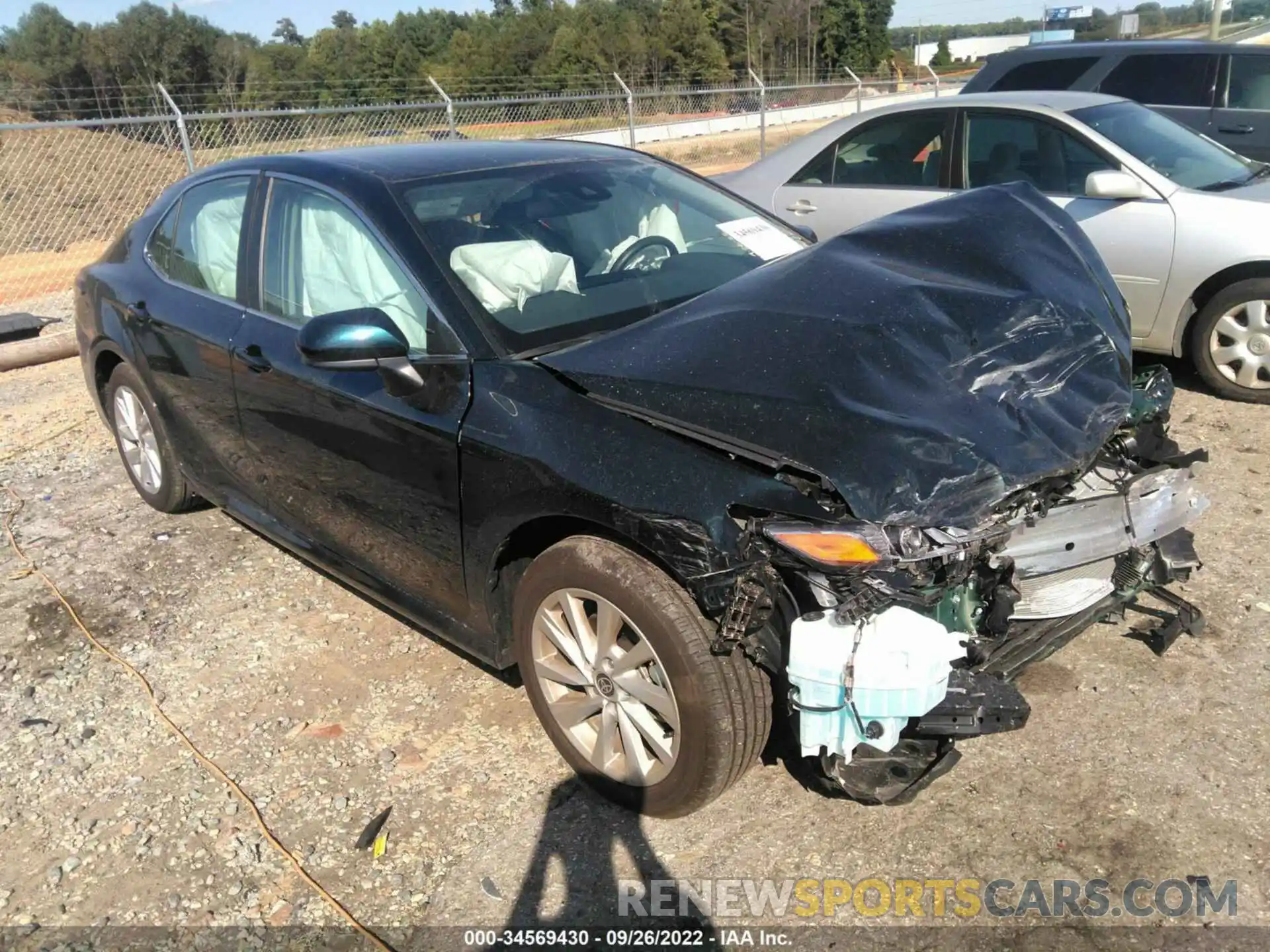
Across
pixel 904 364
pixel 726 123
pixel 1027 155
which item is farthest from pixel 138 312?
pixel 726 123

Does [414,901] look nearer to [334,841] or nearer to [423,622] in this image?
[334,841]

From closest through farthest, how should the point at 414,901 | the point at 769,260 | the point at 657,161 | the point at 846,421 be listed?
the point at 846,421, the point at 414,901, the point at 769,260, the point at 657,161

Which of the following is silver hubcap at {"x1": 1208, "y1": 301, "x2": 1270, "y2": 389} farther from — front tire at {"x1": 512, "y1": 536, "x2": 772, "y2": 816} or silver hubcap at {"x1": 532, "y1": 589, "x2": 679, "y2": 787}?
silver hubcap at {"x1": 532, "y1": 589, "x2": 679, "y2": 787}

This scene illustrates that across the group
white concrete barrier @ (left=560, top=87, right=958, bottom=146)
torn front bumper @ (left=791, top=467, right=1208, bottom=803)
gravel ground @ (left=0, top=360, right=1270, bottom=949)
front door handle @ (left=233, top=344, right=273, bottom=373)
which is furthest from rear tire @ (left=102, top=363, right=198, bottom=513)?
white concrete barrier @ (left=560, top=87, right=958, bottom=146)

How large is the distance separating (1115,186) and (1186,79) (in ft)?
13.9

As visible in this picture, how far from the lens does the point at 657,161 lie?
13.5ft

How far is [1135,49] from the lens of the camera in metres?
8.64

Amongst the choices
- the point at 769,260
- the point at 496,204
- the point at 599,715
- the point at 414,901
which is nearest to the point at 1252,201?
the point at 769,260

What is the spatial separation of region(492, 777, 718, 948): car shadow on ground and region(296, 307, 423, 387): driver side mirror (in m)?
1.35

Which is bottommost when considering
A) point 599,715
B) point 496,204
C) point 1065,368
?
point 599,715

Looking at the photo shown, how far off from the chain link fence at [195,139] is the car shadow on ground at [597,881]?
9048 millimetres

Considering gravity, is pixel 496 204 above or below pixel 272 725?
above

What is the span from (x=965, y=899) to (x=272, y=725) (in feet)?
7.38

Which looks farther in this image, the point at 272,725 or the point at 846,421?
the point at 272,725
